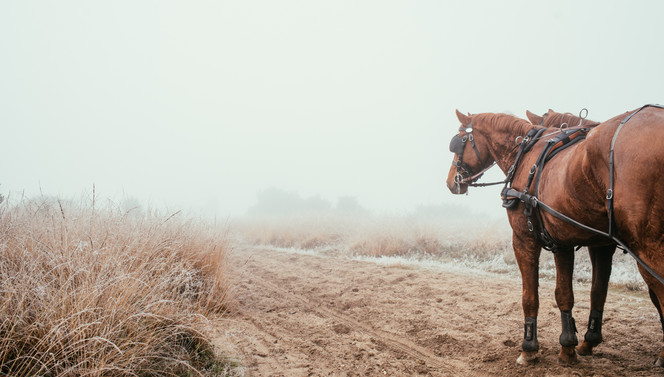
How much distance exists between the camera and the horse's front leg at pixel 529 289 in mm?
3018

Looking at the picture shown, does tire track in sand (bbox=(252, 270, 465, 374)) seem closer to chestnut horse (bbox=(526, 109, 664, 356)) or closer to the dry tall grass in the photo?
chestnut horse (bbox=(526, 109, 664, 356))

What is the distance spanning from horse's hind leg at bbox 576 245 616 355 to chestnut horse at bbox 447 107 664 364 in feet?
0.34

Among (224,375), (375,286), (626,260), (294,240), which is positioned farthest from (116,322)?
(294,240)

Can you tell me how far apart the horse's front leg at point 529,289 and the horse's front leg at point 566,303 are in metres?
0.20

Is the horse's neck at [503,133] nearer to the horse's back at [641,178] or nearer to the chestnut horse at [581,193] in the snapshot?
the chestnut horse at [581,193]

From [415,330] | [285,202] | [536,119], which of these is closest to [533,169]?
[536,119]

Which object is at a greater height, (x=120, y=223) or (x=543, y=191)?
(x=543, y=191)

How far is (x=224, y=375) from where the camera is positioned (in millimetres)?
2621

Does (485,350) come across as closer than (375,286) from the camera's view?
Yes

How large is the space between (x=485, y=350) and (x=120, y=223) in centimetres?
410

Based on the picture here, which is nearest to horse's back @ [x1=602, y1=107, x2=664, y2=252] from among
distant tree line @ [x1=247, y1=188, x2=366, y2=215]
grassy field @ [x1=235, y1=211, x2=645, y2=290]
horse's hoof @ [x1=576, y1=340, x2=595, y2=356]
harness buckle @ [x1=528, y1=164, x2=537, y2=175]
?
harness buckle @ [x1=528, y1=164, x2=537, y2=175]

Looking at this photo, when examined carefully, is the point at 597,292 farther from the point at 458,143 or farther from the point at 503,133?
the point at 458,143

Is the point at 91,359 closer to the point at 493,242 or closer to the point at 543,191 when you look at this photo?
the point at 543,191

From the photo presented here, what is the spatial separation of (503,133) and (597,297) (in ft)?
6.11
